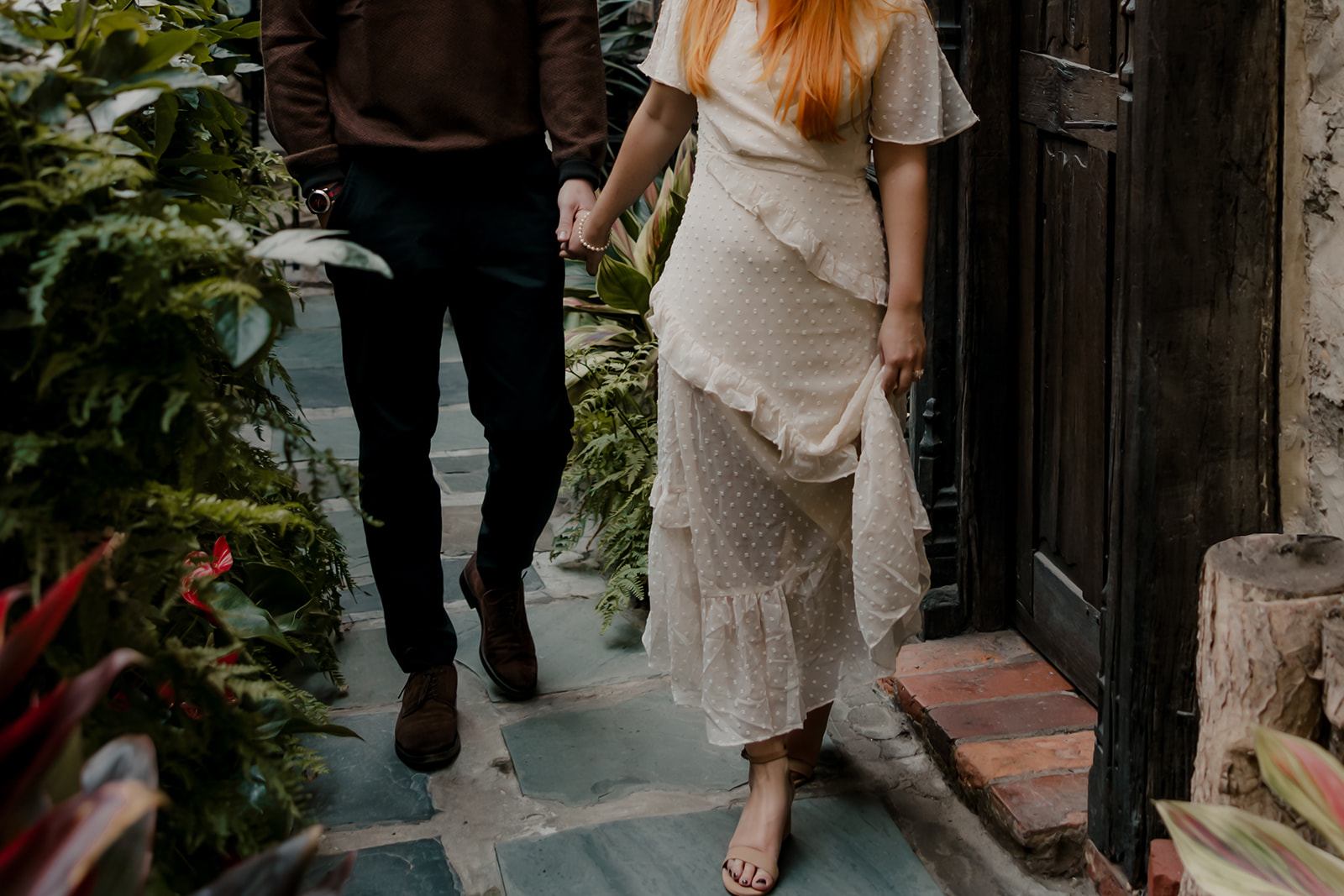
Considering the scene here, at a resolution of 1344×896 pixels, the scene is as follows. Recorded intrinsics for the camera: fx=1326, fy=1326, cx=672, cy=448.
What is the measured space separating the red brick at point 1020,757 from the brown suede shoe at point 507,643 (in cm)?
98


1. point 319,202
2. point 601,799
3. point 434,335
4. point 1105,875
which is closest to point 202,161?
point 319,202

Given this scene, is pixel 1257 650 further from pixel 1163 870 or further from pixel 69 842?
pixel 69 842

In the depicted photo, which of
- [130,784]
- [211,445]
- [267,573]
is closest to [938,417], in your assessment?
[267,573]

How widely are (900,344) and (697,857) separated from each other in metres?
0.98

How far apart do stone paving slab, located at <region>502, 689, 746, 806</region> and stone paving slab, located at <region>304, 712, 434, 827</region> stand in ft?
0.70

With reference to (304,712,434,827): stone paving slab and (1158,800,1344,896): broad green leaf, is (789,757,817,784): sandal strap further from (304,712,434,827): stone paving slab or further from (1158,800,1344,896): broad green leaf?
(1158,800,1344,896): broad green leaf

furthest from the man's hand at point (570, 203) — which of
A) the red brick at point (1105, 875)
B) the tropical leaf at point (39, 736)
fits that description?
the tropical leaf at point (39, 736)

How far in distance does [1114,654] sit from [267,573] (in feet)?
5.94

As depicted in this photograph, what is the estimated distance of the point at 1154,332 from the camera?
1897 millimetres

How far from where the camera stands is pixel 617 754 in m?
2.74

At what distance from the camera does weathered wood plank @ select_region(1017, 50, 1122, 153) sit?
8.22ft

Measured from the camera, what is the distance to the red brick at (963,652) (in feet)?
9.72

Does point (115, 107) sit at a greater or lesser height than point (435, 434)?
greater

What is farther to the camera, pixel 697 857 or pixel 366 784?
pixel 366 784
